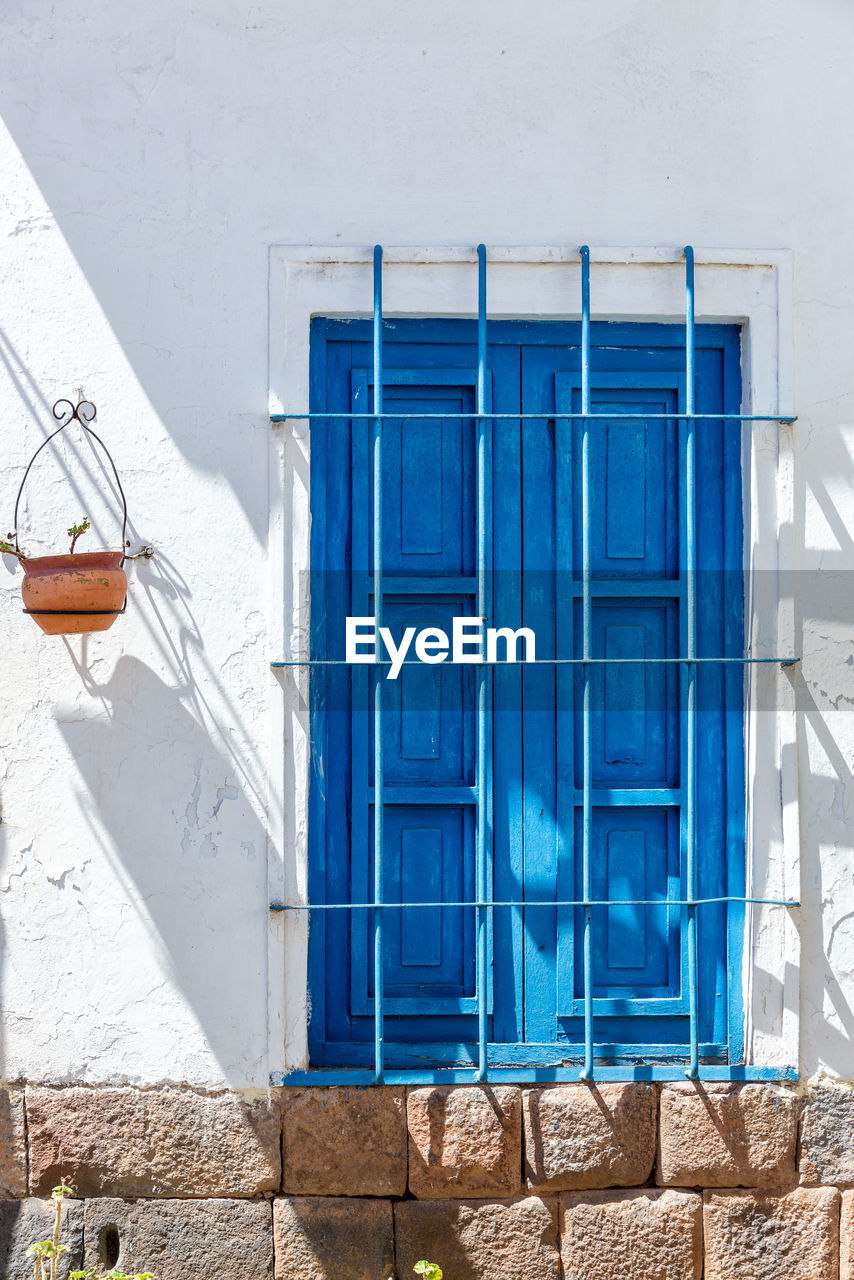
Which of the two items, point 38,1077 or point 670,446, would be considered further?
point 670,446

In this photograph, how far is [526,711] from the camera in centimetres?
293

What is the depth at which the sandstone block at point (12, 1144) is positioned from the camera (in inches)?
110

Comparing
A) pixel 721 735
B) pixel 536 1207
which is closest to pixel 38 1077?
pixel 536 1207

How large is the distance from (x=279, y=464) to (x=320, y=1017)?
1.39m

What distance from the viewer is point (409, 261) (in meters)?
2.87

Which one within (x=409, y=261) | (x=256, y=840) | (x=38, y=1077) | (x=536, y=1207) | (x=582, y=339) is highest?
(x=409, y=261)

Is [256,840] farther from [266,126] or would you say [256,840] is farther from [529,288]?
[266,126]

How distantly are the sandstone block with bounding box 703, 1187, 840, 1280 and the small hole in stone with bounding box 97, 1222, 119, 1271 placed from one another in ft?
4.74

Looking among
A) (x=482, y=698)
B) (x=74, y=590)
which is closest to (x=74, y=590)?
(x=74, y=590)

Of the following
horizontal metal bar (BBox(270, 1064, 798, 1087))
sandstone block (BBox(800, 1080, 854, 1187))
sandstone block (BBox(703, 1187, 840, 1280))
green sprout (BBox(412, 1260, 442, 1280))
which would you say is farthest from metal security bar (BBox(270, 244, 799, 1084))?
green sprout (BBox(412, 1260, 442, 1280))

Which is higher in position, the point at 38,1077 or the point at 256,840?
the point at 256,840

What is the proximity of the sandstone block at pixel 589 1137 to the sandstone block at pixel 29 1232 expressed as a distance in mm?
1107

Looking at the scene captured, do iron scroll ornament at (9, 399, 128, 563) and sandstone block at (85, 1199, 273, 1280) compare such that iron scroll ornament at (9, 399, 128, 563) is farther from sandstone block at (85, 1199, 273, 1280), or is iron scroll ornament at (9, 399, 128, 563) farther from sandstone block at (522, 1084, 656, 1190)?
sandstone block at (522, 1084, 656, 1190)

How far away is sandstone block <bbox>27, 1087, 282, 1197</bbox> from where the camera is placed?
2.78m
